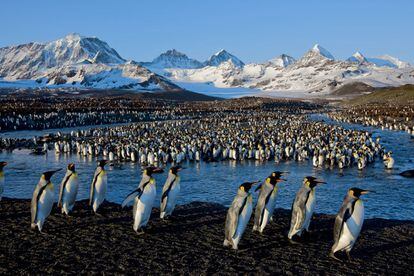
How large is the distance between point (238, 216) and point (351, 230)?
70.6 inches

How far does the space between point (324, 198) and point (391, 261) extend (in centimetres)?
511

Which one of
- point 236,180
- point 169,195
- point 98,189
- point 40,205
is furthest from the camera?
point 236,180

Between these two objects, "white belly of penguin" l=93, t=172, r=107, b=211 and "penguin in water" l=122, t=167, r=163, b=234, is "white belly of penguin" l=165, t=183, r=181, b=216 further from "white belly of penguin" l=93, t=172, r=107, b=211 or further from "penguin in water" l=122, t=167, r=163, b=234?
"white belly of penguin" l=93, t=172, r=107, b=211

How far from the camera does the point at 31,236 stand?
8.10m

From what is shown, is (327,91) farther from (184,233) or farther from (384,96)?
(184,233)

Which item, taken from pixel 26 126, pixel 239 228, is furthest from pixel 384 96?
pixel 239 228

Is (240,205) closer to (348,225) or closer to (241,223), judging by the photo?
(241,223)

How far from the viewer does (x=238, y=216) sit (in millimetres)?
7312

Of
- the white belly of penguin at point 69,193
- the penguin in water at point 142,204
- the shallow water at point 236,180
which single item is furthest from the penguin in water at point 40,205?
the shallow water at point 236,180

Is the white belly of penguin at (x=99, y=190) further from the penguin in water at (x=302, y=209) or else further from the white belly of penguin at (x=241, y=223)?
the penguin in water at (x=302, y=209)

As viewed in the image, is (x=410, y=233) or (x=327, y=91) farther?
(x=327, y=91)

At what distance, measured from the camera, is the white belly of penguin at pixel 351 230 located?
7016 millimetres

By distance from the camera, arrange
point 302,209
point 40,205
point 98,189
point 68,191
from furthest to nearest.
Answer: point 98,189, point 68,191, point 40,205, point 302,209

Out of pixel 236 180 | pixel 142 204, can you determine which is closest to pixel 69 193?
pixel 142 204
